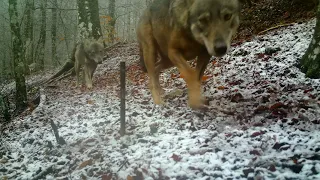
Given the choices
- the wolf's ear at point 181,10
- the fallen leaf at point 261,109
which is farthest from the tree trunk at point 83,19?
the fallen leaf at point 261,109

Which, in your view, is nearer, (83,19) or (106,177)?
(106,177)

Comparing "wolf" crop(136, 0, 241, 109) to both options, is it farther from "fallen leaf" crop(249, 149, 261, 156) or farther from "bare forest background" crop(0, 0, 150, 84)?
"bare forest background" crop(0, 0, 150, 84)

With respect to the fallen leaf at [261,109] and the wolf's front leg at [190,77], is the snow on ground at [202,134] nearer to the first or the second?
the fallen leaf at [261,109]

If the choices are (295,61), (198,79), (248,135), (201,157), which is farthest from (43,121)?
(295,61)

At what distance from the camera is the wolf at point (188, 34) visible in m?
3.27

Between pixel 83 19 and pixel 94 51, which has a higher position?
pixel 83 19

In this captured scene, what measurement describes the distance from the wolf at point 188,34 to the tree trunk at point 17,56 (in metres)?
4.85

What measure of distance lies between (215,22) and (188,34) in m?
0.55

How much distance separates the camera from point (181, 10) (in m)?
3.73

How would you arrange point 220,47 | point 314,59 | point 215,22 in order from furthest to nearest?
point 314,59
point 215,22
point 220,47

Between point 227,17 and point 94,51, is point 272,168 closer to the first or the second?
point 227,17

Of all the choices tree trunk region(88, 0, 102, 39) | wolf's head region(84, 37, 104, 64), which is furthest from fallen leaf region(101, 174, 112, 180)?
tree trunk region(88, 0, 102, 39)

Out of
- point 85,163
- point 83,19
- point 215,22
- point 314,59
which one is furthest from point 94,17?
point 314,59

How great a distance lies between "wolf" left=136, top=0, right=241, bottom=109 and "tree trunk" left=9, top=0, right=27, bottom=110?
4.85 metres
